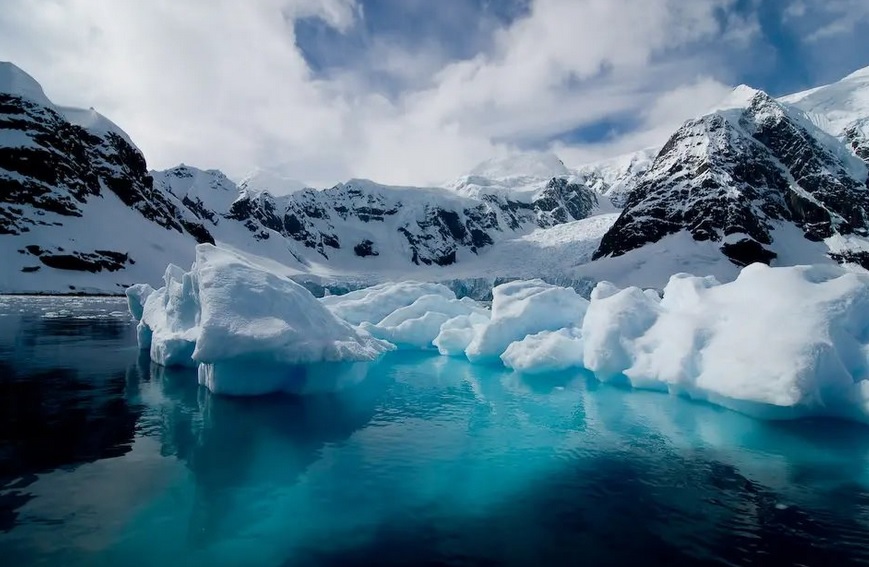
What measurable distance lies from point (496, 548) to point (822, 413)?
1015 centimetres

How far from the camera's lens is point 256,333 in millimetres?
11297

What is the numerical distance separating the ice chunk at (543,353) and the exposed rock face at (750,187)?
76988 millimetres

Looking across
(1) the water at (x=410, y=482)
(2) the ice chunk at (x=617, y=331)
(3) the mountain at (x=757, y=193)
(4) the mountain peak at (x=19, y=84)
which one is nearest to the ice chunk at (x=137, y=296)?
(1) the water at (x=410, y=482)

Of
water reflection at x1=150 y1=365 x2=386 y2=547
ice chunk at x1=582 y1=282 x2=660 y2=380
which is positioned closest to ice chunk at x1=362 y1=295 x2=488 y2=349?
ice chunk at x1=582 y1=282 x2=660 y2=380

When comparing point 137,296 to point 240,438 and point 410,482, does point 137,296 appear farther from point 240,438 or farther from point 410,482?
point 410,482

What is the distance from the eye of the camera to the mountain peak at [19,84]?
3450 inches

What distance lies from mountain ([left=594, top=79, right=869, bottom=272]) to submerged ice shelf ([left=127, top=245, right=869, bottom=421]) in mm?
77316

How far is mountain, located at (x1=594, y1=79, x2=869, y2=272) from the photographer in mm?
86812

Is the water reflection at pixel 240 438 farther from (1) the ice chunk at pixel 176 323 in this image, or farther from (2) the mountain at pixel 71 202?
(2) the mountain at pixel 71 202

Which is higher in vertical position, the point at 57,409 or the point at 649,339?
the point at 649,339

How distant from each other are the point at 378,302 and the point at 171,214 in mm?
87891

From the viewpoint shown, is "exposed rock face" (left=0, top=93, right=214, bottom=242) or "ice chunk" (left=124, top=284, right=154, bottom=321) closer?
"ice chunk" (left=124, top=284, right=154, bottom=321)

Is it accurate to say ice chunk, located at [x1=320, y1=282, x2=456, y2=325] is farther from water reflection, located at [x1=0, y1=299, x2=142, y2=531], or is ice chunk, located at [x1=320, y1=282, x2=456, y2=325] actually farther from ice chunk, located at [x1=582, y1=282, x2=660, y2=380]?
ice chunk, located at [x1=582, y1=282, x2=660, y2=380]

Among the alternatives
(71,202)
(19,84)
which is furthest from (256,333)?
(19,84)
